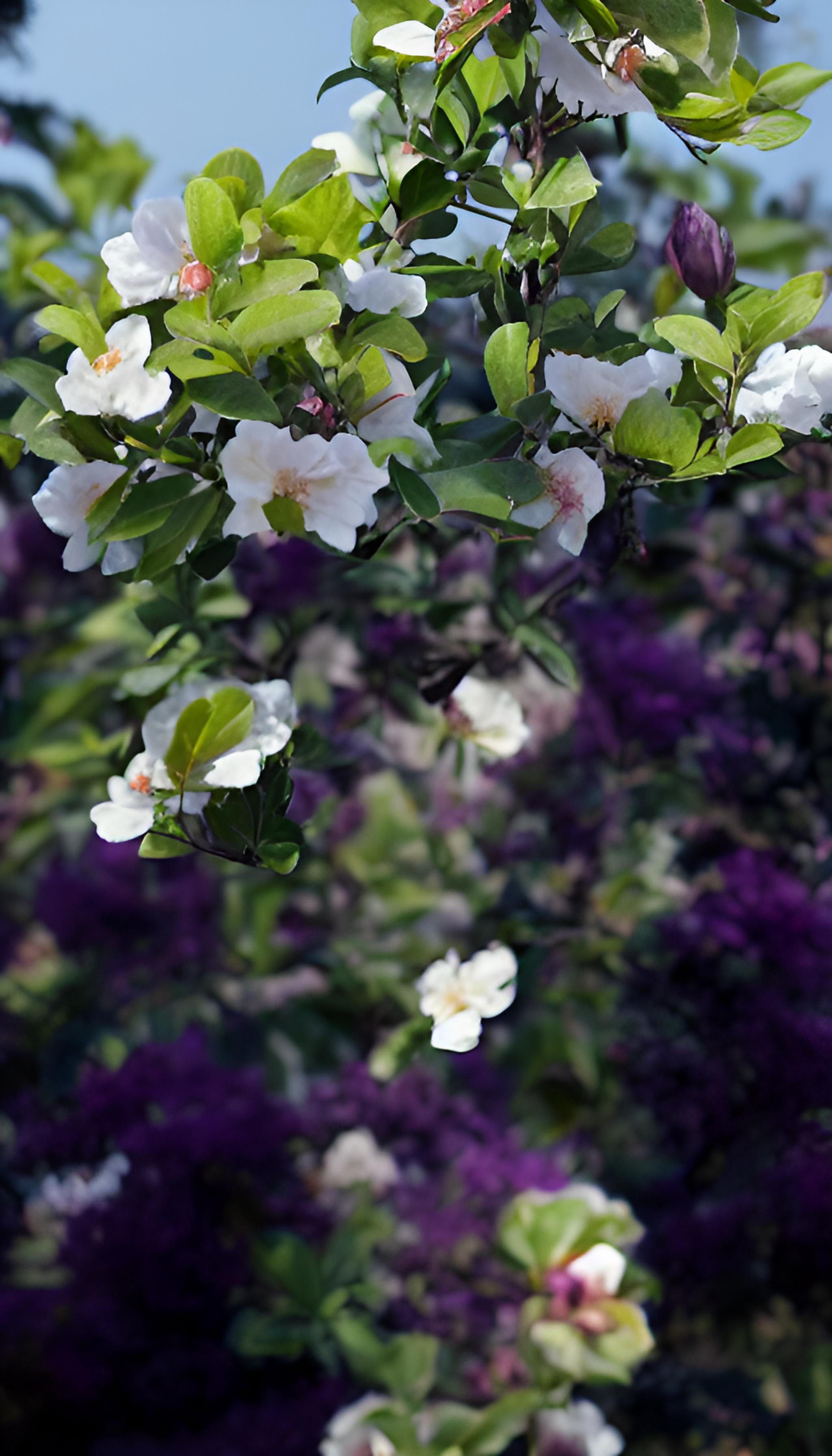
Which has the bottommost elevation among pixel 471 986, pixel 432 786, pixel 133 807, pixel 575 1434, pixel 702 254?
pixel 575 1434

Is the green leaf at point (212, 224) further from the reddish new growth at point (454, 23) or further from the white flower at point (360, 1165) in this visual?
the white flower at point (360, 1165)

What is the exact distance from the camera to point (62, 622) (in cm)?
112

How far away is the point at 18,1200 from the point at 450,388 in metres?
0.76

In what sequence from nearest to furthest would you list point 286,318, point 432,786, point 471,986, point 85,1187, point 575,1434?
point 286,318 < point 471,986 < point 575,1434 < point 85,1187 < point 432,786

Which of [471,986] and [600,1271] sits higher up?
[471,986]

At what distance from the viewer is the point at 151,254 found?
0.37 m

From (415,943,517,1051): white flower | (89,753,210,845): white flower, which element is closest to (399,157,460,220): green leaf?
(89,753,210,845): white flower

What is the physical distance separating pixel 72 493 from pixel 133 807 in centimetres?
11

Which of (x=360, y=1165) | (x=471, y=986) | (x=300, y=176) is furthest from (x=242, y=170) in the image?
(x=360, y=1165)

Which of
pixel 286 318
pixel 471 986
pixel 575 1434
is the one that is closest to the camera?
pixel 286 318

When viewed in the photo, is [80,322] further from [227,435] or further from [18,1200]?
[18,1200]

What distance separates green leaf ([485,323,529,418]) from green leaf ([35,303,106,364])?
0.12 m

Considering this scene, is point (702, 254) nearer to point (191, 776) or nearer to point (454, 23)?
point (454, 23)

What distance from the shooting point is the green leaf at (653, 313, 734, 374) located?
1.21 ft
